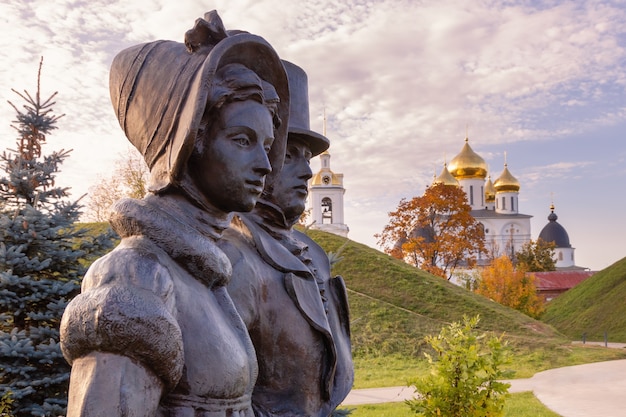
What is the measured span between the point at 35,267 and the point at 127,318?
4.11 metres

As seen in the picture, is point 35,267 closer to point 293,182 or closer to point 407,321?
point 293,182

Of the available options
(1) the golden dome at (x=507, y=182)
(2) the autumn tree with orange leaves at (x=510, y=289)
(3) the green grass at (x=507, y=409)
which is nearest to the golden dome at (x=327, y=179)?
(2) the autumn tree with orange leaves at (x=510, y=289)

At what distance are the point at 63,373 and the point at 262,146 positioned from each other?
12.6ft

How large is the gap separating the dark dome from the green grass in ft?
187

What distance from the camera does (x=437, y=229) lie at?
3141 centimetres

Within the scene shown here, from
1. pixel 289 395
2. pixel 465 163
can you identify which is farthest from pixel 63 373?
pixel 465 163

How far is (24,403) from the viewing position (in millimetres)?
4715

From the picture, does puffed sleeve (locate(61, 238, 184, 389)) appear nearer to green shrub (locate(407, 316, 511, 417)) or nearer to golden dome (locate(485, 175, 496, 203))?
green shrub (locate(407, 316, 511, 417))

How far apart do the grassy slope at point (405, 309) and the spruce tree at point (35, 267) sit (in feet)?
29.1

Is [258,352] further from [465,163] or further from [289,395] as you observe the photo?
[465,163]

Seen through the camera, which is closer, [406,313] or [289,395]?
[289,395]


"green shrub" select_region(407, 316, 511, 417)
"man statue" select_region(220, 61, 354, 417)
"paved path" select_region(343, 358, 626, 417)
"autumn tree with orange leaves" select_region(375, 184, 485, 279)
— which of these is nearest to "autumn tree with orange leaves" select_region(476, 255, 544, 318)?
"autumn tree with orange leaves" select_region(375, 184, 485, 279)

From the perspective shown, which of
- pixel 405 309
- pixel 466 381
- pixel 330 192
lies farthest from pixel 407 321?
pixel 330 192

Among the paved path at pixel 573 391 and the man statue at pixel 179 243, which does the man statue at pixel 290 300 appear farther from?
the paved path at pixel 573 391
